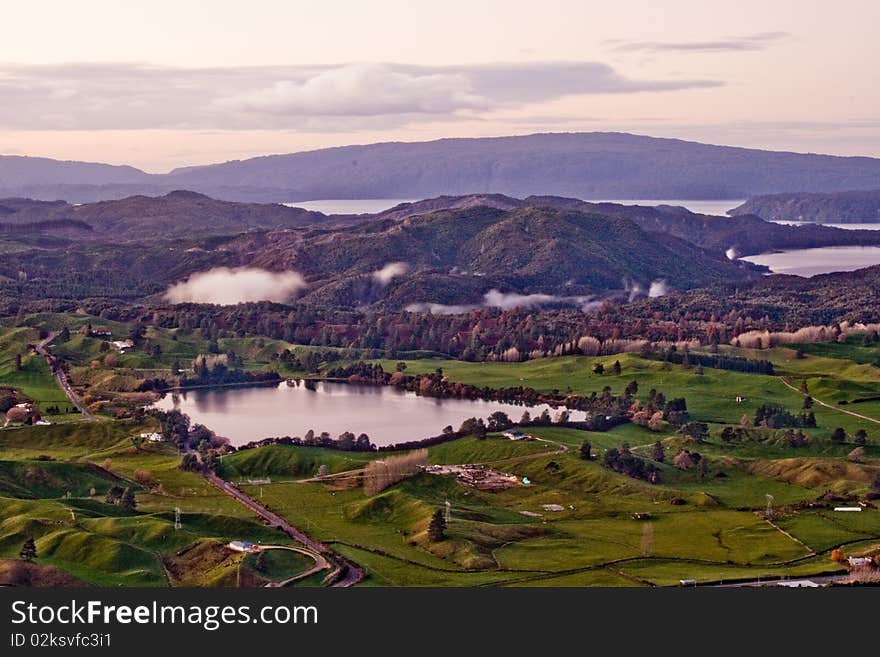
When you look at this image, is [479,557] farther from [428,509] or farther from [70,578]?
[70,578]

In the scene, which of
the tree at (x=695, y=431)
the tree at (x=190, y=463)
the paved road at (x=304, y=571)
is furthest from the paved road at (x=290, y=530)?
the tree at (x=695, y=431)

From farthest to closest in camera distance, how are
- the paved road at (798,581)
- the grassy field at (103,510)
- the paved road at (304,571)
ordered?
the grassy field at (103,510) < the paved road at (304,571) < the paved road at (798,581)

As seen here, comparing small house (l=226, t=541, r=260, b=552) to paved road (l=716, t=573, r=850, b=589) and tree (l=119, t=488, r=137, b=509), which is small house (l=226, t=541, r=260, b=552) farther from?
paved road (l=716, t=573, r=850, b=589)

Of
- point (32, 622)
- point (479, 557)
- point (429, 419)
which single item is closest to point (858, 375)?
point (429, 419)

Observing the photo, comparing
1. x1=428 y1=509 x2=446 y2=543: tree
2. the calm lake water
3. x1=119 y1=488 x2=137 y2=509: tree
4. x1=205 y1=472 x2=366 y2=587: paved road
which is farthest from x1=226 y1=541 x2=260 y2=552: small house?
the calm lake water

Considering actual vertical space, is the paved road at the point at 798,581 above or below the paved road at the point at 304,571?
above

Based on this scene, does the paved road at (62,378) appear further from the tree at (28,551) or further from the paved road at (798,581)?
the paved road at (798,581)
